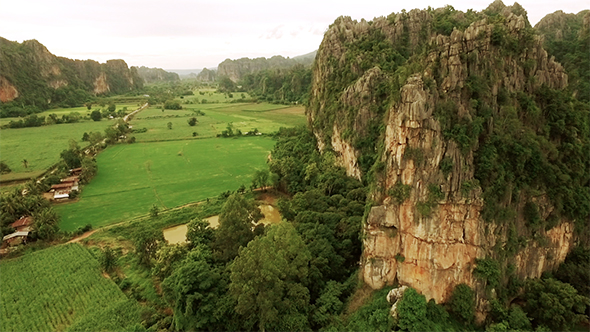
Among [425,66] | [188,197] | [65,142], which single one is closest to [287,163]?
[188,197]

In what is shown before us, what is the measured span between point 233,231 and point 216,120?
283 ft

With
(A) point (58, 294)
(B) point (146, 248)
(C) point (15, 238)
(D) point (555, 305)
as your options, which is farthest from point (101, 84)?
(D) point (555, 305)

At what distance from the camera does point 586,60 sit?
45.9 m

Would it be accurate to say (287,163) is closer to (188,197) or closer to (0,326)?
(188,197)

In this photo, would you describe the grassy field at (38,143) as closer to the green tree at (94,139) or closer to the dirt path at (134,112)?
the green tree at (94,139)

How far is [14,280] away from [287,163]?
3242 cm

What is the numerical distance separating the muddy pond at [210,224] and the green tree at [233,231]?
9222mm

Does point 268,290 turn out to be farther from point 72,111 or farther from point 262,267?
point 72,111

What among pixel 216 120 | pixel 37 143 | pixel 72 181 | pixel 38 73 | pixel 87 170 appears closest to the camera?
pixel 72 181

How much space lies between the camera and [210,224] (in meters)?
38.5

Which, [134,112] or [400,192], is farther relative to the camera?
[134,112]

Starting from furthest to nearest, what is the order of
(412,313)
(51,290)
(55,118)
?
(55,118) → (51,290) → (412,313)

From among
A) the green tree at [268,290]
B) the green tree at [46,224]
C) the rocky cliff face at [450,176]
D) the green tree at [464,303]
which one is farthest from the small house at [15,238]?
the green tree at [464,303]

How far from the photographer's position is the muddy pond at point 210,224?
38.2 metres
